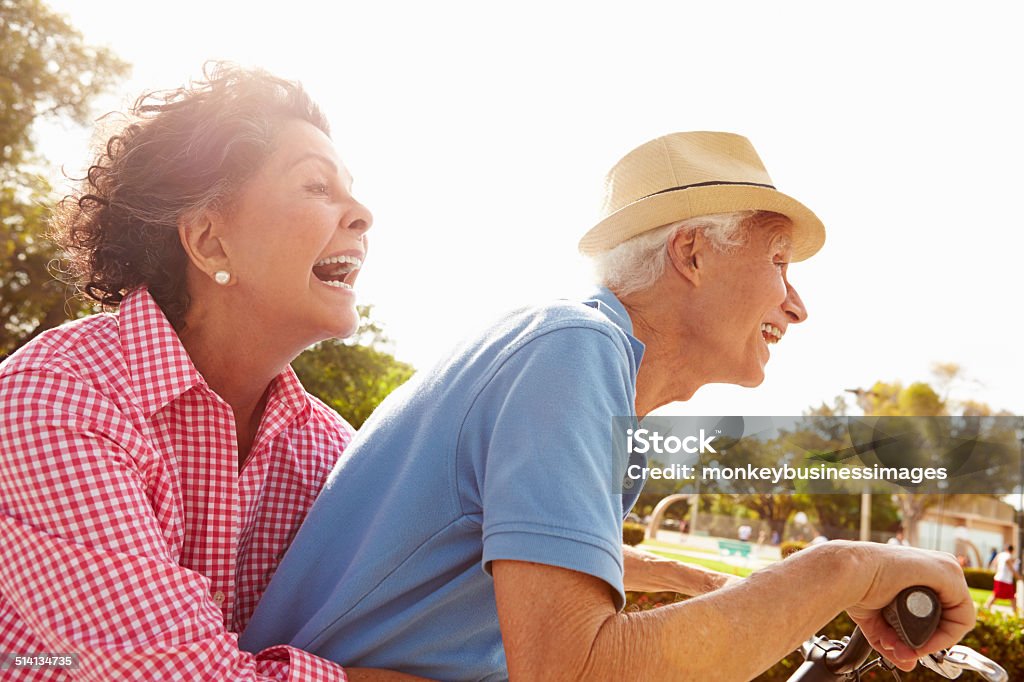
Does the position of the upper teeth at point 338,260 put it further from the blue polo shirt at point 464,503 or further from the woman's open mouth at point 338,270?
the blue polo shirt at point 464,503

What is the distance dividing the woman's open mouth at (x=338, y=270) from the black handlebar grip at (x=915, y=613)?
5.07ft

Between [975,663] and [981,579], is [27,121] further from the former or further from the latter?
[981,579]

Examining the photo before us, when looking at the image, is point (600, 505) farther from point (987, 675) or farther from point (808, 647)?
point (808, 647)

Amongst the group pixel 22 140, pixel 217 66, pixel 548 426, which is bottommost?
pixel 548 426

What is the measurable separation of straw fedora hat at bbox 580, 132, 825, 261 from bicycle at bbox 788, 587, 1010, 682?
117 centimetres

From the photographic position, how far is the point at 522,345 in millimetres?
1600

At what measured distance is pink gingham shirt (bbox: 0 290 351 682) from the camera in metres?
1.60

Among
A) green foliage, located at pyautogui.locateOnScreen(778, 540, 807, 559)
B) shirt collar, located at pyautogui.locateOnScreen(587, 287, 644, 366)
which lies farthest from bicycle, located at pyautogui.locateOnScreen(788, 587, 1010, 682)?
shirt collar, located at pyautogui.locateOnScreen(587, 287, 644, 366)

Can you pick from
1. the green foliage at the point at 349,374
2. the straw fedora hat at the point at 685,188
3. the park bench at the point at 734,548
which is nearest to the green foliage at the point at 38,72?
the green foliage at the point at 349,374

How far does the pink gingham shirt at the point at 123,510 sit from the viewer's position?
5.26 ft

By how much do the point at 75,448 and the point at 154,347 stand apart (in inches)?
14.5

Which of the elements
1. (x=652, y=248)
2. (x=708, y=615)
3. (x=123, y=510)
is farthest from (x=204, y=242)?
(x=708, y=615)

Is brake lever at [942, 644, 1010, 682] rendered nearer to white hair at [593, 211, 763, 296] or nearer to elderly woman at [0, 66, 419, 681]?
white hair at [593, 211, 763, 296]

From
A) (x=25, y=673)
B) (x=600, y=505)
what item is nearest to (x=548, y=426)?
(x=600, y=505)
